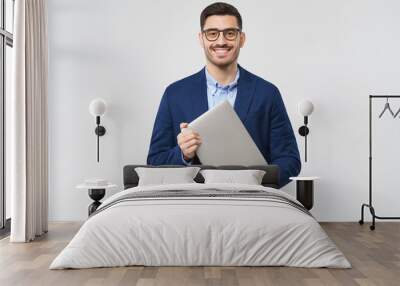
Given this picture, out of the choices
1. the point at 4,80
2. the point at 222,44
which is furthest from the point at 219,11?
the point at 4,80

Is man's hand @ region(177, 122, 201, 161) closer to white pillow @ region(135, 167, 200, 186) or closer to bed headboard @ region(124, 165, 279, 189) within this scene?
bed headboard @ region(124, 165, 279, 189)

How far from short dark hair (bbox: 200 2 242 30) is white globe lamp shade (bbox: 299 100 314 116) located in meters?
1.16

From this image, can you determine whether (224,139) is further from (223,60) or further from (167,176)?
(223,60)

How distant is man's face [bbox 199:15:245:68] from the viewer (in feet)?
22.7

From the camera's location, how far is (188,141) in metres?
6.75

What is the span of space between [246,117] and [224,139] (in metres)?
0.40

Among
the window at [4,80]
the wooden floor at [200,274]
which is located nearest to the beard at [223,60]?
the window at [4,80]

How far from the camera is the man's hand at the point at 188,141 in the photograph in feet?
22.0

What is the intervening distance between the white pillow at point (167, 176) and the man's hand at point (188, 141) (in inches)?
12.5

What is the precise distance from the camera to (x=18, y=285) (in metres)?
3.79

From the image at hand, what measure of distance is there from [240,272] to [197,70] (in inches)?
133

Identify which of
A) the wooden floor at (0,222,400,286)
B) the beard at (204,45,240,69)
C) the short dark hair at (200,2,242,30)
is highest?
the short dark hair at (200,2,242,30)

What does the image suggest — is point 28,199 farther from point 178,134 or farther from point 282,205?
point 282,205

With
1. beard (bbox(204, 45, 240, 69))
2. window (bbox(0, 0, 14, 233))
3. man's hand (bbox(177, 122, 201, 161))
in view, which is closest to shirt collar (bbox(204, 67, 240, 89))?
beard (bbox(204, 45, 240, 69))
